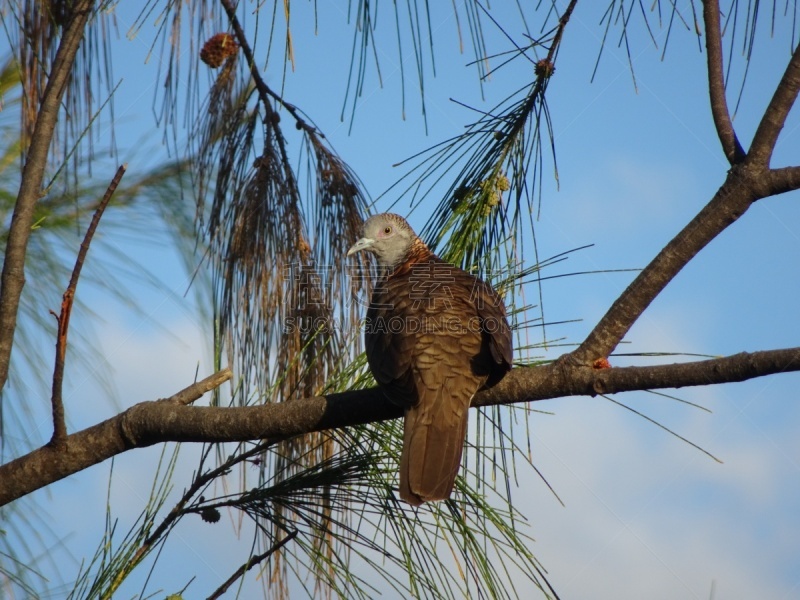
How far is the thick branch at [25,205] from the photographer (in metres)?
2.32

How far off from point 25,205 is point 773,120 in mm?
2041

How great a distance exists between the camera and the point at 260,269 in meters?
3.34

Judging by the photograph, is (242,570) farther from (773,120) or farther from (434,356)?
(773,120)

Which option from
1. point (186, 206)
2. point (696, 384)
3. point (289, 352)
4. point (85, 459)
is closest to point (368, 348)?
point (289, 352)

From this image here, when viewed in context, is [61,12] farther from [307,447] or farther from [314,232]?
[307,447]

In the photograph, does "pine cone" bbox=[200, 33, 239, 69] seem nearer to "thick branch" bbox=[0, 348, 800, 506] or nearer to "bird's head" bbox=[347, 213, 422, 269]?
"bird's head" bbox=[347, 213, 422, 269]

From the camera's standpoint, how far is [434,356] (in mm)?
2588

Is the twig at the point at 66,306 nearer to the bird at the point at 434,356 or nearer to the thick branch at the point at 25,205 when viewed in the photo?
the thick branch at the point at 25,205

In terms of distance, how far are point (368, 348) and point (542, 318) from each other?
1.81ft

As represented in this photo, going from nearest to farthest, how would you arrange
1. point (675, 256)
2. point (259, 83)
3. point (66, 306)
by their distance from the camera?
point (66, 306) → point (675, 256) → point (259, 83)

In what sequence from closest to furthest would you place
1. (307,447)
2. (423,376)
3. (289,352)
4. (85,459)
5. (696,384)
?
(696,384) < (85,459) < (423,376) < (307,447) < (289,352)

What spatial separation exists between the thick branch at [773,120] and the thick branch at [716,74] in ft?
0.26

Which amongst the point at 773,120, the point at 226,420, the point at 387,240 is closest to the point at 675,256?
the point at 773,120

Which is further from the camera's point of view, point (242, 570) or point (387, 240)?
point (387, 240)
